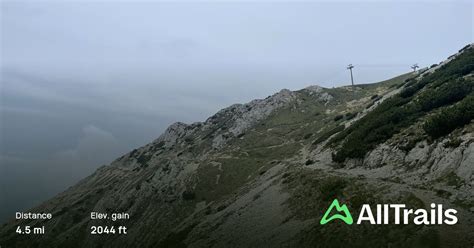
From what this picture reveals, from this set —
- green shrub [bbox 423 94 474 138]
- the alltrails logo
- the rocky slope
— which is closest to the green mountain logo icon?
the alltrails logo

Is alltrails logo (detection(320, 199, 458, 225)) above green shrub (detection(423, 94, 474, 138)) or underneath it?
underneath

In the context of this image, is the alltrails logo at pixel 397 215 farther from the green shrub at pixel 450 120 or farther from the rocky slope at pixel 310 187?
the green shrub at pixel 450 120

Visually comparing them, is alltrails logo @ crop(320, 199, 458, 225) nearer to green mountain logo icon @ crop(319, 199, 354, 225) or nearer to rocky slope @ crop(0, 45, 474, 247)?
green mountain logo icon @ crop(319, 199, 354, 225)

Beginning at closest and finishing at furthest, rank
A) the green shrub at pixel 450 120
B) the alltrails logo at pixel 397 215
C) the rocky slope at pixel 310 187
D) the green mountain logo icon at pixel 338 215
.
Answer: the alltrails logo at pixel 397 215
the rocky slope at pixel 310 187
the green mountain logo icon at pixel 338 215
the green shrub at pixel 450 120

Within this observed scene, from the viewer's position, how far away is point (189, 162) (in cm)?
9538

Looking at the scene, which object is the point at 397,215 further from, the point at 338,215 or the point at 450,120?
the point at 450,120

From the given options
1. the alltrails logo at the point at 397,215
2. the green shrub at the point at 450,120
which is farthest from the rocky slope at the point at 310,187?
the alltrails logo at the point at 397,215

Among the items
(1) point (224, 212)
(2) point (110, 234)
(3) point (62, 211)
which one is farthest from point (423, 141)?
(3) point (62, 211)

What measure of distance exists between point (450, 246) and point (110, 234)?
65.0 meters

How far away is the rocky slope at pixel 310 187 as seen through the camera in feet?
91.0

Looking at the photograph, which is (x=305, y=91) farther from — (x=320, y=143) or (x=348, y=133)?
(x=348, y=133)

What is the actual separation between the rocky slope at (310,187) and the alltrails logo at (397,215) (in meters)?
0.67

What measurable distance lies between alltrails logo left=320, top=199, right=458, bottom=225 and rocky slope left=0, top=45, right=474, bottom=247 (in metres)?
0.67

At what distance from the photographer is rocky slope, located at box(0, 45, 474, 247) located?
27.8 metres
